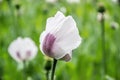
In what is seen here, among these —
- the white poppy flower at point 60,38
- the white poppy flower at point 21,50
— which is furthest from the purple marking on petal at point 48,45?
the white poppy flower at point 21,50

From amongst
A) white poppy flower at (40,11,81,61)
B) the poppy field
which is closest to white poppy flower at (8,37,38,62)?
the poppy field

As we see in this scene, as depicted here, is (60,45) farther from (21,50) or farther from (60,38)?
(21,50)

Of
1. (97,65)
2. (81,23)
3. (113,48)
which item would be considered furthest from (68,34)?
(81,23)

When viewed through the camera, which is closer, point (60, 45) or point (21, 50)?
point (60, 45)

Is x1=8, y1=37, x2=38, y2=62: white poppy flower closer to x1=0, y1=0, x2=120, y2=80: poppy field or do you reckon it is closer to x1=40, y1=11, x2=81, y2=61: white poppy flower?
x1=0, y1=0, x2=120, y2=80: poppy field

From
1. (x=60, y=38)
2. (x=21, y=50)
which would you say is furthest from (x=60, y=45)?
(x=21, y=50)

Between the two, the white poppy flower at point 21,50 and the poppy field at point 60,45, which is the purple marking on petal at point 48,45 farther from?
the white poppy flower at point 21,50
